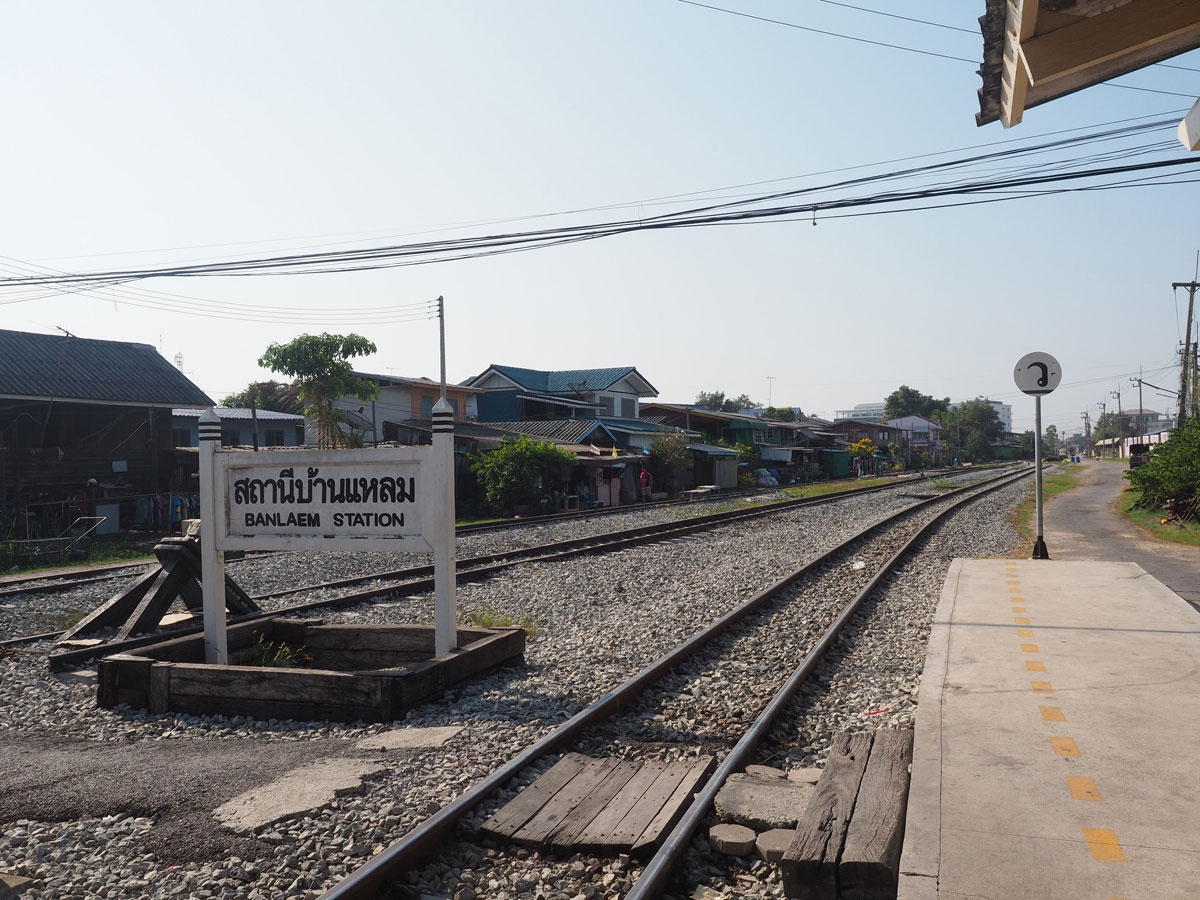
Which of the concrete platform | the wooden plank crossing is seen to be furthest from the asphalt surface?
the concrete platform

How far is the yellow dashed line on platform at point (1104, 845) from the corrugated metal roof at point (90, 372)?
25.2m

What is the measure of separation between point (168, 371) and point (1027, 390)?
2532 cm

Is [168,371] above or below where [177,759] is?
above

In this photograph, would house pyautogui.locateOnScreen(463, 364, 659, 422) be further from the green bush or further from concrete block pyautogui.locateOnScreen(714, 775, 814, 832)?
concrete block pyautogui.locateOnScreen(714, 775, 814, 832)

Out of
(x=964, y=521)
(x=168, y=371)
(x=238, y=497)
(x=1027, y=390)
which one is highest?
(x=168, y=371)

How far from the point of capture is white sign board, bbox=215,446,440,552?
7066mm

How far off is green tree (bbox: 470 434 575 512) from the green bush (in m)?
17.1

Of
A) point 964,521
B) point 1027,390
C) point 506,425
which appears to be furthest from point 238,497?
point 506,425

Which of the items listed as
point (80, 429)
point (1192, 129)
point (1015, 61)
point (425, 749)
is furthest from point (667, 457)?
point (425, 749)

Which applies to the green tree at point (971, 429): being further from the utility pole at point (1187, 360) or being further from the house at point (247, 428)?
the house at point (247, 428)

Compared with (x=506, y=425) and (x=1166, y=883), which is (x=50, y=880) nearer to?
(x=1166, y=883)

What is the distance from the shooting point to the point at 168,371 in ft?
94.0

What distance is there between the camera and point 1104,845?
359cm

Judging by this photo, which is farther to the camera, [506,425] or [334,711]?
[506,425]
